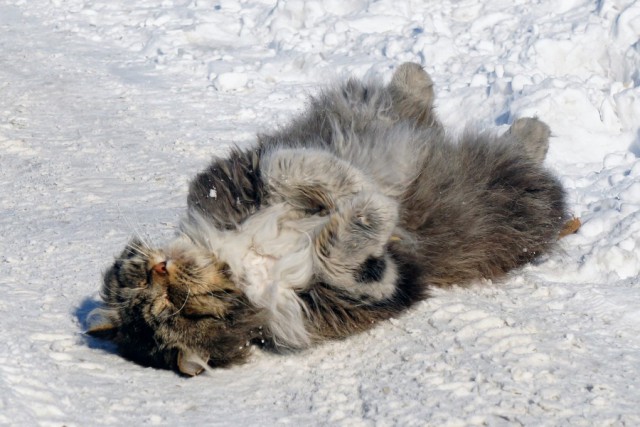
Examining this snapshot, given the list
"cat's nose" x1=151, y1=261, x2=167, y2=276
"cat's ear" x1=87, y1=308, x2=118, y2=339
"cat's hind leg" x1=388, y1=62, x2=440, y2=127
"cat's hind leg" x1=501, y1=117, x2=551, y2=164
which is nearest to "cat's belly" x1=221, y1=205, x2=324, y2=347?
"cat's nose" x1=151, y1=261, x2=167, y2=276

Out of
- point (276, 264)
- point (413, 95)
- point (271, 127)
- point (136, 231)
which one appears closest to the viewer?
point (276, 264)

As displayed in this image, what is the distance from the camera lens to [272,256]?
4156mm

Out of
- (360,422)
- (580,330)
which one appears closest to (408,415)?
(360,422)

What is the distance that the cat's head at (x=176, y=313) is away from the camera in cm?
391

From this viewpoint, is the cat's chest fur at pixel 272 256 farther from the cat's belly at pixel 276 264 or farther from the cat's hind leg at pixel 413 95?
the cat's hind leg at pixel 413 95

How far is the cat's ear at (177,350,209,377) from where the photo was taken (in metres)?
3.84

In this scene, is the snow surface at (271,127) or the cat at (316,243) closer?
the snow surface at (271,127)

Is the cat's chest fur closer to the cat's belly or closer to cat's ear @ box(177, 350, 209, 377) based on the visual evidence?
the cat's belly

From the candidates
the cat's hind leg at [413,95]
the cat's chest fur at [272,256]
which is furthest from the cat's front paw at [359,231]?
the cat's hind leg at [413,95]

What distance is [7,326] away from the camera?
3.88 meters

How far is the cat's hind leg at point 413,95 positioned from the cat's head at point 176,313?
5.64ft

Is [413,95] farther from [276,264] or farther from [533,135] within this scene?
[276,264]

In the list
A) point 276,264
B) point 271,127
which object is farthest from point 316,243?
point 271,127

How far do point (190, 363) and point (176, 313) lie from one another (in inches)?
8.8
